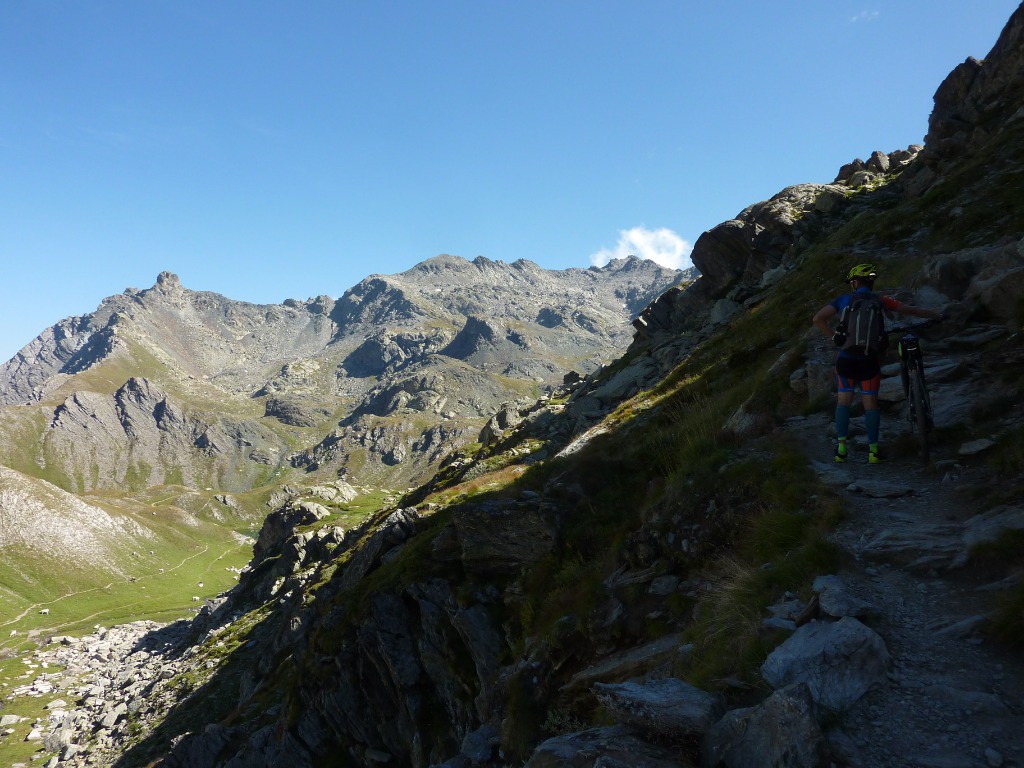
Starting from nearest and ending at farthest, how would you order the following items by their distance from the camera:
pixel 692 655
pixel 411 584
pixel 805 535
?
pixel 692 655, pixel 805 535, pixel 411 584

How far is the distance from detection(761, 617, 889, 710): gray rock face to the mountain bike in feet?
18.2

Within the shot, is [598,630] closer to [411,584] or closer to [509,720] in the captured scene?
[509,720]

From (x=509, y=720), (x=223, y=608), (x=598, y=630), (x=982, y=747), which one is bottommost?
(x=223, y=608)

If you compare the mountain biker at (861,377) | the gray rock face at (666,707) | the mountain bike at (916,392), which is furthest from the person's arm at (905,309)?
the gray rock face at (666,707)

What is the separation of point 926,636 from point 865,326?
→ 7.00 metres

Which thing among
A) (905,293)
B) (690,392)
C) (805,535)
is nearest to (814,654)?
(805,535)

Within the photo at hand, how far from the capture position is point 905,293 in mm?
16656

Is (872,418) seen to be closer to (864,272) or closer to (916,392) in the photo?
(916,392)

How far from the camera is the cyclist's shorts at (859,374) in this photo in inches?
436

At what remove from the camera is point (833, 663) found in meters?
5.90

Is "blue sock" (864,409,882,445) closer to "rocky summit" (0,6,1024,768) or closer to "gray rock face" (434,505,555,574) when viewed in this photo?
"rocky summit" (0,6,1024,768)

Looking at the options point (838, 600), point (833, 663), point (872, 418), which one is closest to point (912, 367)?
point (872, 418)

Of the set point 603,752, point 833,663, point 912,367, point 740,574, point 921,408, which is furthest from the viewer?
point 912,367

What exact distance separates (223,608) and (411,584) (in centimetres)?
8523
